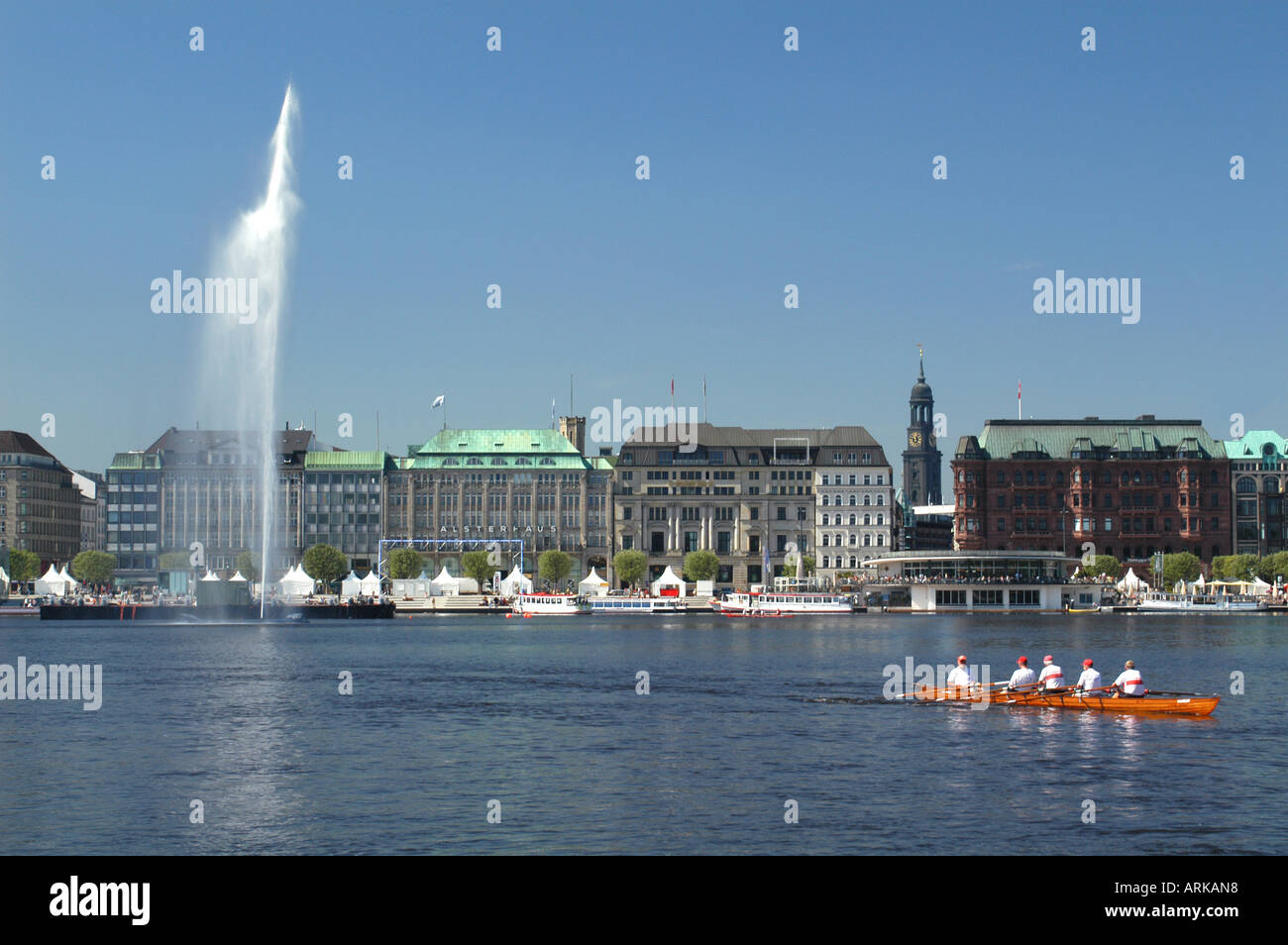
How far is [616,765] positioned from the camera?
4259 centimetres

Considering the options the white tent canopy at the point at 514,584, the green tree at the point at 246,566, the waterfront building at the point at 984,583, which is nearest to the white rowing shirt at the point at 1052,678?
the waterfront building at the point at 984,583

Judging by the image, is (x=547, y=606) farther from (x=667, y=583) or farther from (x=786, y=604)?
(x=786, y=604)

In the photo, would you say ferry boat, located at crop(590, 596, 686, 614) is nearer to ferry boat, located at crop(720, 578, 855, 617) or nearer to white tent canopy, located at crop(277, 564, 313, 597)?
ferry boat, located at crop(720, 578, 855, 617)

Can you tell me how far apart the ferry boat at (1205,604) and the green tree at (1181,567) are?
307 inches

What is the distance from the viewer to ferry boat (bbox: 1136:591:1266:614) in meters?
179

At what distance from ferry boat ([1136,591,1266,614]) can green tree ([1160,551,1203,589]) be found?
780cm

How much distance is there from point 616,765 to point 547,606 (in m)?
134

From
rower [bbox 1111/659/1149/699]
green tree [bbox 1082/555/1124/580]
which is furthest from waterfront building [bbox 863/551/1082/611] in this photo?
rower [bbox 1111/659/1149/699]

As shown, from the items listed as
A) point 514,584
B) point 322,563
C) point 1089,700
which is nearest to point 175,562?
point 322,563

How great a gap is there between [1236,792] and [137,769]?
2976 centimetres
